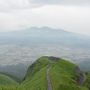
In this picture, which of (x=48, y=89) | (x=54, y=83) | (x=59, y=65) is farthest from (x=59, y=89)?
(x=59, y=65)

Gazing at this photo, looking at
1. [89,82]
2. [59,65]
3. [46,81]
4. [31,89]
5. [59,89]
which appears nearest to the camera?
[59,89]

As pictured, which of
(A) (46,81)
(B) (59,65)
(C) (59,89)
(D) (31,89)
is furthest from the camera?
(B) (59,65)

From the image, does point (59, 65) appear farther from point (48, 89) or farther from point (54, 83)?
point (48, 89)

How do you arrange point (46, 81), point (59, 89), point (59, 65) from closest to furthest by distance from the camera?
1. point (59, 89)
2. point (46, 81)
3. point (59, 65)

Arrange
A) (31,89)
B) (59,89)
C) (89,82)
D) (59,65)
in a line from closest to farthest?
(59,89), (31,89), (89,82), (59,65)

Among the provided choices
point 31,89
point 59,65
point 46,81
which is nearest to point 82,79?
point 59,65

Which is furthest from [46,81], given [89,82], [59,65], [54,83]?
[59,65]

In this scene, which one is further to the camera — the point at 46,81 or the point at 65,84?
the point at 46,81

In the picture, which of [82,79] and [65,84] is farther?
[82,79]

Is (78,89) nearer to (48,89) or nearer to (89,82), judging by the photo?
(48,89)
